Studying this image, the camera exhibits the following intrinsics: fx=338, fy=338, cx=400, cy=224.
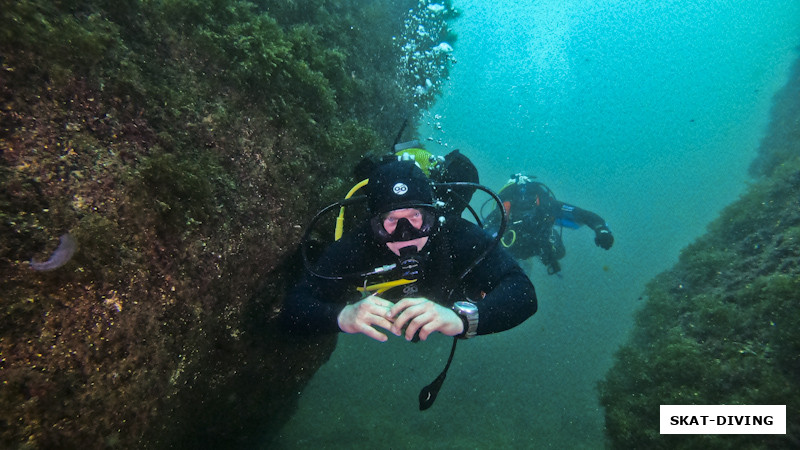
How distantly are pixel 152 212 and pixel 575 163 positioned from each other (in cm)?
9075

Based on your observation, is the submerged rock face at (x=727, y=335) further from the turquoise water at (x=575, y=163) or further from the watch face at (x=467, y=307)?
the watch face at (x=467, y=307)

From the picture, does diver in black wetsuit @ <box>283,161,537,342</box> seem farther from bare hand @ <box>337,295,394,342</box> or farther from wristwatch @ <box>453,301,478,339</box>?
bare hand @ <box>337,295,394,342</box>

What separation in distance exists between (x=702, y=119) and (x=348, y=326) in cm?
9900

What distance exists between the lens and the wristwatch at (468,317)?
2660 mm

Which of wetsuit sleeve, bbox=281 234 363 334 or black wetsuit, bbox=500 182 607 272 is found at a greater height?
black wetsuit, bbox=500 182 607 272

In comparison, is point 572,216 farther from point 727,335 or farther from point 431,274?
point 431,274

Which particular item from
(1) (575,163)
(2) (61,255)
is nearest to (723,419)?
(2) (61,255)

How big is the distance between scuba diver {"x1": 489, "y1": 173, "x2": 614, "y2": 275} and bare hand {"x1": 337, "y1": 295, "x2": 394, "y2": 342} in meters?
8.36

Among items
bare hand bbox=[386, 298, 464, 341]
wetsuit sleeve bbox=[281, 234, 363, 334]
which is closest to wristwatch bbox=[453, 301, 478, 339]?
bare hand bbox=[386, 298, 464, 341]

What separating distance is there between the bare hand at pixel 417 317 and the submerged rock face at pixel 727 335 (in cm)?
457

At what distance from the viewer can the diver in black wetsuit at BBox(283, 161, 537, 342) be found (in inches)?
115

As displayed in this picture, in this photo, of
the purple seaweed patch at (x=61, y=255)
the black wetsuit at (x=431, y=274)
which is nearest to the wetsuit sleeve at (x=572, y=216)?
the black wetsuit at (x=431, y=274)

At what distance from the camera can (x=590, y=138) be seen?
8712 cm

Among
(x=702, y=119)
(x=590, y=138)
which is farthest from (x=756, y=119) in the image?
(x=590, y=138)
